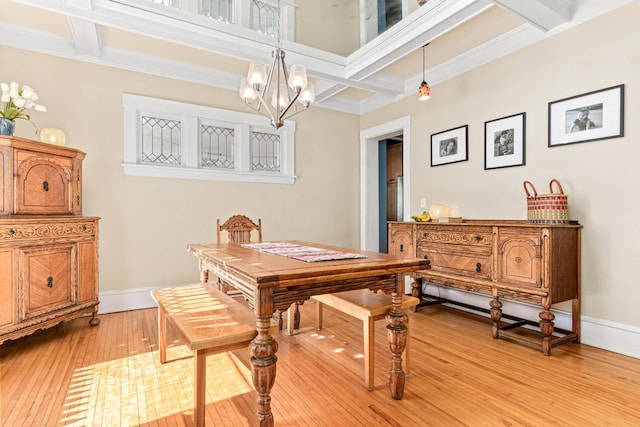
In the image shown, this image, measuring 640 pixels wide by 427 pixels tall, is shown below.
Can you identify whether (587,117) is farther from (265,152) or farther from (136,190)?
(136,190)

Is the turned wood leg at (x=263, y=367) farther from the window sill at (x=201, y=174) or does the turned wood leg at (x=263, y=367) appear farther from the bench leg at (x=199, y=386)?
the window sill at (x=201, y=174)

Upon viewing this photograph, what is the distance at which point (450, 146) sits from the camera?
12.0 ft

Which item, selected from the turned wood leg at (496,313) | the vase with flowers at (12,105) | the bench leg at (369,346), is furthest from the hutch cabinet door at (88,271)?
the turned wood leg at (496,313)

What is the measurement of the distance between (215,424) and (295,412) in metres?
0.40

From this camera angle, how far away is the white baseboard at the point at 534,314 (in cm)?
236

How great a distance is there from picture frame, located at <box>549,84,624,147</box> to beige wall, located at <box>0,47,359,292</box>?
2.94 meters

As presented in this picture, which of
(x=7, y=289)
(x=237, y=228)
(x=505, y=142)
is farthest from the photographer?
(x=237, y=228)

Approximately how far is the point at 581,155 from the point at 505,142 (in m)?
0.64

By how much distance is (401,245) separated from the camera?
359 cm

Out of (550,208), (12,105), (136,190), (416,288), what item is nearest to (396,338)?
(550,208)

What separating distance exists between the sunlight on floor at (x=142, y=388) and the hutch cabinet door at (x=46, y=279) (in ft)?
2.60

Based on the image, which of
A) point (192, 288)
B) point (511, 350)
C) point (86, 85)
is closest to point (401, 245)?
point (511, 350)

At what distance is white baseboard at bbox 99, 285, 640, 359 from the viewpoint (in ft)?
7.76

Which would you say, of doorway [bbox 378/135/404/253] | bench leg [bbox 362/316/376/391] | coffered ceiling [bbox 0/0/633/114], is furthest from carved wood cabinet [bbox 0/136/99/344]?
doorway [bbox 378/135/404/253]
